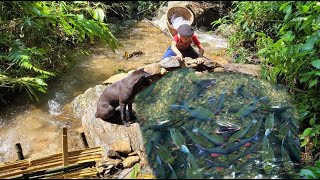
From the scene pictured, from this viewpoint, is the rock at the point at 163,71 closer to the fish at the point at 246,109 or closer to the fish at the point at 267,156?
the fish at the point at 246,109

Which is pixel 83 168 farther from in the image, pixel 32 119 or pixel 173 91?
pixel 32 119

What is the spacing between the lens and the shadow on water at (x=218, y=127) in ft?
7.24

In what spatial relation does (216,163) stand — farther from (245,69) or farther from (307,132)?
(245,69)

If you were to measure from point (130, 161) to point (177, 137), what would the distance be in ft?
2.90

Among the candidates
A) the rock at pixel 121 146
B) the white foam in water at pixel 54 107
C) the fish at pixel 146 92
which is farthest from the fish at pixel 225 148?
the white foam in water at pixel 54 107

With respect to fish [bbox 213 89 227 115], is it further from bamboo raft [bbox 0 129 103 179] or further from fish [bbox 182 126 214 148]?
bamboo raft [bbox 0 129 103 179]

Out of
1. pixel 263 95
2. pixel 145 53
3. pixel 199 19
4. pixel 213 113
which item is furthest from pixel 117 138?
pixel 199 19

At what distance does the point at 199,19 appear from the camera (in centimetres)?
895

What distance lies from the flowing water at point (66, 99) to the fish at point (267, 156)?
97.1 inches

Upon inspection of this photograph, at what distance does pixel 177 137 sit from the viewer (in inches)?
97.5

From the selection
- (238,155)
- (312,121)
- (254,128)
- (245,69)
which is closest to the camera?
(238,155)

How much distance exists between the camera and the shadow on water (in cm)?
221

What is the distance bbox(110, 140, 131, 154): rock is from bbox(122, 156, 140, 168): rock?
146mm

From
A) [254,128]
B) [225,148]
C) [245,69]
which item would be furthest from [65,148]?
[245,69]
